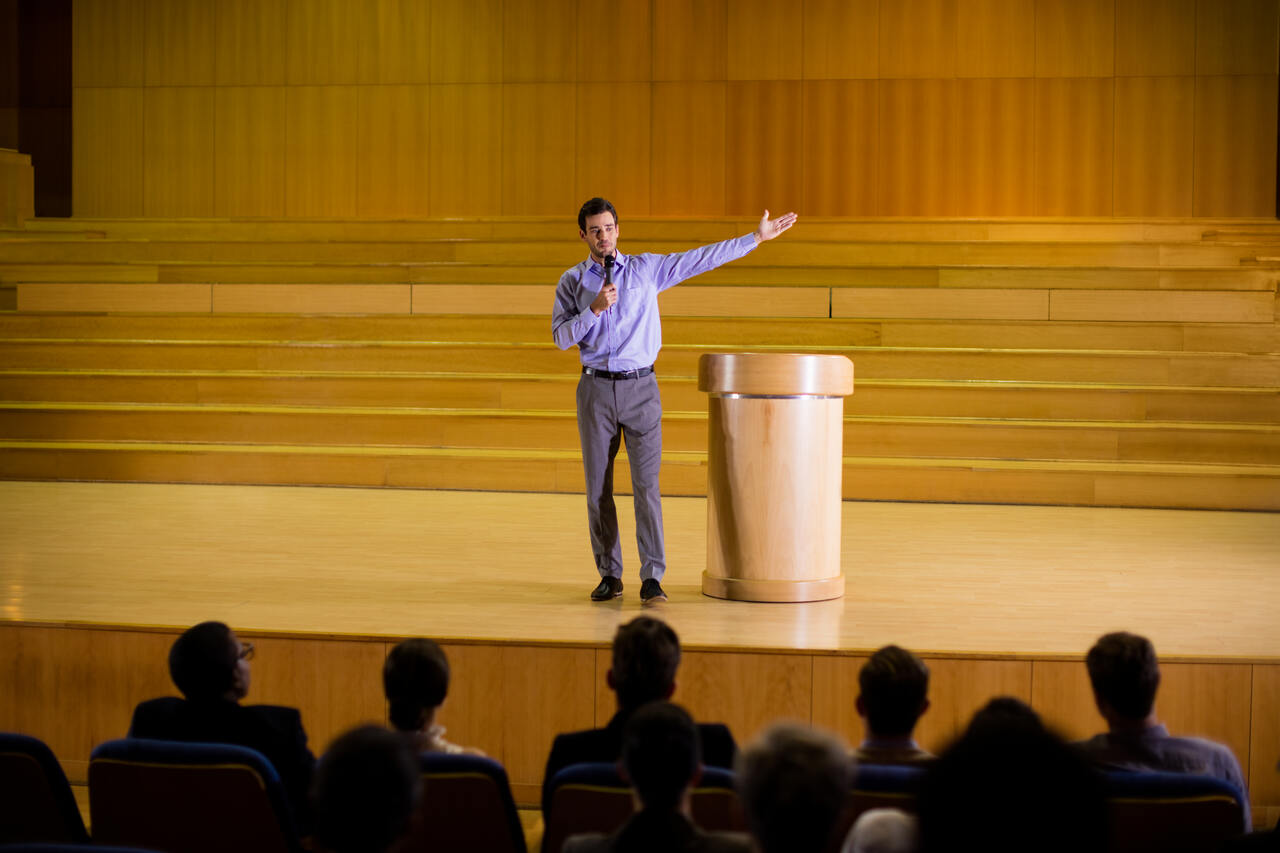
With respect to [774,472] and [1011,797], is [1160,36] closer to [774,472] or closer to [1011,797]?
[774,472]

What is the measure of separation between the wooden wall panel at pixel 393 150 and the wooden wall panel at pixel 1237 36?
445 centimetres

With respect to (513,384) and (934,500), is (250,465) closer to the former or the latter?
(513,384)

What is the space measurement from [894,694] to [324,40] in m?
7.23

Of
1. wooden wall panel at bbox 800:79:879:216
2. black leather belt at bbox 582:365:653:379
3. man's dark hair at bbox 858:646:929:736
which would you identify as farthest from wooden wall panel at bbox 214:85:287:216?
man's dark hair at bbox 858:646:929:736

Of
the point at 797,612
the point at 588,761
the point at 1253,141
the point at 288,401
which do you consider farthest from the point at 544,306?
the point at 588,761

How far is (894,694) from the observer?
1655 millimetres

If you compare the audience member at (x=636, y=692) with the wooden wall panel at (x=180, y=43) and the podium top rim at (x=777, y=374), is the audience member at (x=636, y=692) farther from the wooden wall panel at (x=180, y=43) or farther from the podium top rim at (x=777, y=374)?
the wooden wall panel at (x=180, y=43)

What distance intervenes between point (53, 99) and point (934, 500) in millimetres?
6475

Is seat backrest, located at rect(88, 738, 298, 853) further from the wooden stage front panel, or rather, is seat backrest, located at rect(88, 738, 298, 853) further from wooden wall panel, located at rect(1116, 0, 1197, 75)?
wooden wall panel, located at rect(1116, 0, 1197, 75)

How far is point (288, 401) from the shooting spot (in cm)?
588

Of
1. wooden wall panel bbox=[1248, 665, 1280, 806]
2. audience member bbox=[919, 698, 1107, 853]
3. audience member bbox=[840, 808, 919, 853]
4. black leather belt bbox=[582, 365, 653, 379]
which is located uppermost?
black leather belt bbox=[582, 365, 653, 379]

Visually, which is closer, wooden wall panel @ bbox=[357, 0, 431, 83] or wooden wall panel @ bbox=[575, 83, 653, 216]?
wooden wall panel @ bbox=[575, 83, 653, 216]

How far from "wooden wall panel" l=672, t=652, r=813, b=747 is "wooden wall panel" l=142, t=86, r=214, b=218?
21.1 ft

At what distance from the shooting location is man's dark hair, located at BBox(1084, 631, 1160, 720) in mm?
1753
